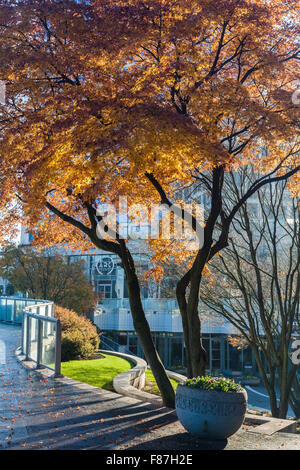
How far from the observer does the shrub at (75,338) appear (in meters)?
15.4

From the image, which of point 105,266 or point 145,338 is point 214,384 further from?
point 105,266

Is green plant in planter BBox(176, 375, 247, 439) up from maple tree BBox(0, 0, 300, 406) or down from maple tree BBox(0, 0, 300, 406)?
down

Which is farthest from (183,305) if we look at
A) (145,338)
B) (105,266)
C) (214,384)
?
(105,266)

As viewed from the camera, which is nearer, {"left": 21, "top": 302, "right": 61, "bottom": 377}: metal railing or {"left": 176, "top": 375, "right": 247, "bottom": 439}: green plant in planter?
{"left": 176, "top": 375, "right": 247, "bottom": 439}: green plant in planter

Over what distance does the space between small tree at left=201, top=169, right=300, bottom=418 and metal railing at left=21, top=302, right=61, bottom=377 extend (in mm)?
6666

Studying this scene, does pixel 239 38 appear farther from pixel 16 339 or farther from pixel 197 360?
pixel 16 339

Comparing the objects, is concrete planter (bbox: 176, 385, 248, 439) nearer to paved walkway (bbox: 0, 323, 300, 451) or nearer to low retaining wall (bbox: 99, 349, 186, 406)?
paved walkway (bbox: 0, 323, 300, 451)

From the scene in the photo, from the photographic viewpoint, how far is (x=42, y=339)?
12375mm

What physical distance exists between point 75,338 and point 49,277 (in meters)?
17.1

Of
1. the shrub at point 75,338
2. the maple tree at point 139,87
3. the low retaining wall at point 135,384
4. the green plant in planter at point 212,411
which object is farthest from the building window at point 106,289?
the green plant in planter at point 212,411

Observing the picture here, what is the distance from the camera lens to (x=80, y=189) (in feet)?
31.8

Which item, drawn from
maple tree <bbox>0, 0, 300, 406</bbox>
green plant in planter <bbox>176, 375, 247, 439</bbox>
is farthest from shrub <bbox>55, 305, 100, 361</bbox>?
green plant in planter <bbox>176, 375, 247, 439</bbox>

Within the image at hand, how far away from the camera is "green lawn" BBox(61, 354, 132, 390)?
1211 cm
